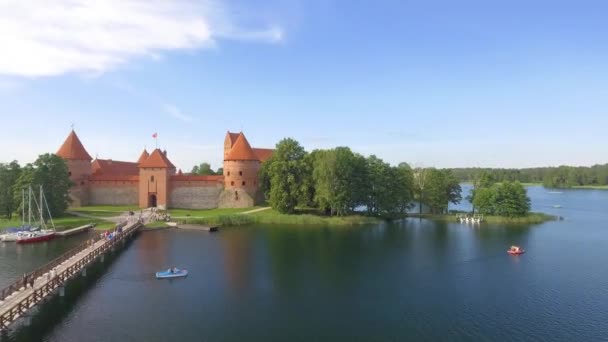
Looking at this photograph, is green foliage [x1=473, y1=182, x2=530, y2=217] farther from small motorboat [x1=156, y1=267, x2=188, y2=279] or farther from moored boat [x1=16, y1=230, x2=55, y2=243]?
moored boat [x1=16, y1=230, x2=55, y2=243]

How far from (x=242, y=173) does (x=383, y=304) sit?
39247mm

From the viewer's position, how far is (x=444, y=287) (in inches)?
979

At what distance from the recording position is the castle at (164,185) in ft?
185

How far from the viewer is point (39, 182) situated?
4547 centimetres

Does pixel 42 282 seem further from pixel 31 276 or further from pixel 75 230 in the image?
pixel 75 230

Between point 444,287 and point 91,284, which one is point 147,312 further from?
point 444,287

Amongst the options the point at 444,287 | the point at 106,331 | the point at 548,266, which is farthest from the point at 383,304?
the point at 548,266

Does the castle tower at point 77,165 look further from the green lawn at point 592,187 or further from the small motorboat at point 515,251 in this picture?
the green lawn at point 592,187

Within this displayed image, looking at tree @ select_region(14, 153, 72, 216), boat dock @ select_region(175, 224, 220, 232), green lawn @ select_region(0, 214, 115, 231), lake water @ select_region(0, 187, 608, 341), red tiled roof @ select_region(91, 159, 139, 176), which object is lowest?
lake water @ select_region(0, 187, 608, 341)

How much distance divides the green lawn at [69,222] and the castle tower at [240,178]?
17.1 metres

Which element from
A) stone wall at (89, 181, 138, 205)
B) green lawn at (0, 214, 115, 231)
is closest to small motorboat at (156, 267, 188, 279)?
green lawn at (0, 214, 115, 231)

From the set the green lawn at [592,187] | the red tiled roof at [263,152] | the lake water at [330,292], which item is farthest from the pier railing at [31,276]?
the green lawn at [592,187]

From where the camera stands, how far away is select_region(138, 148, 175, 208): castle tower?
56.3 meters

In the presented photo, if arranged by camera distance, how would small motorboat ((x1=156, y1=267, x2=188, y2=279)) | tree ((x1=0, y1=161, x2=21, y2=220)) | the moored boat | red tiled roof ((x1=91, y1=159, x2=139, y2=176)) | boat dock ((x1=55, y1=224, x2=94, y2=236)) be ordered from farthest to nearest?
red tiled roof ((x1=91, y1=159, x2=139, y2=176)), tree ((x1=0, y1=161, x2=21, y2=220)), boat dock ((x1=55, y1=224, x2=94, y2=236)), the moored boat, small motorboat ((x1=156, y1=267, x2=188, y2=279))
